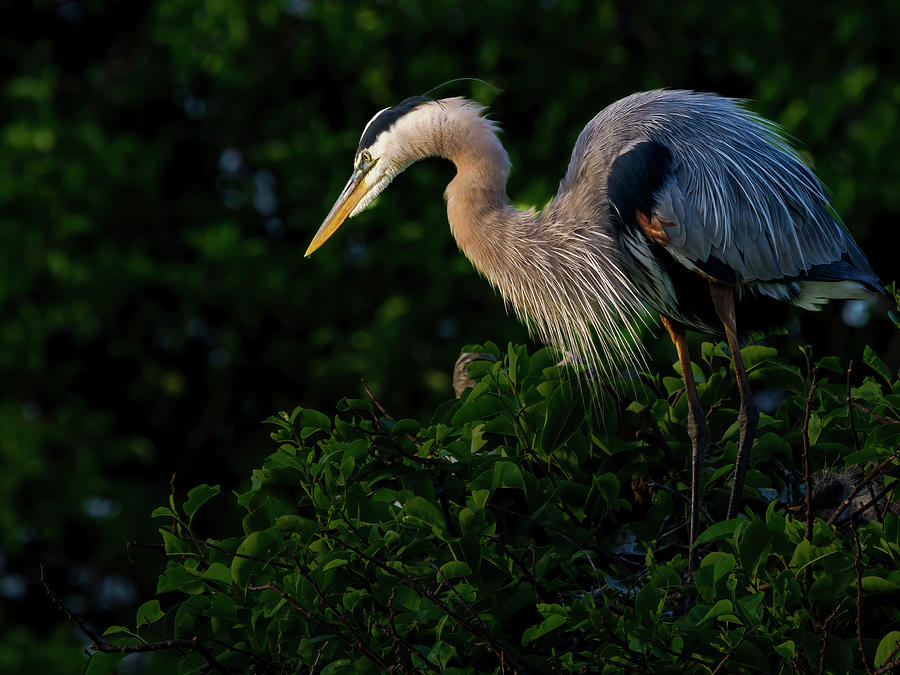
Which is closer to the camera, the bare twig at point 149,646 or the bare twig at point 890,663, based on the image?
the bare twig at point 890,663

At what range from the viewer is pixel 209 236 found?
252 inches

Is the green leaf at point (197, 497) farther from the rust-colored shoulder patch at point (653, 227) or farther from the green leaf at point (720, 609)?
the rust-colored shoulder patch at point (653, 227)

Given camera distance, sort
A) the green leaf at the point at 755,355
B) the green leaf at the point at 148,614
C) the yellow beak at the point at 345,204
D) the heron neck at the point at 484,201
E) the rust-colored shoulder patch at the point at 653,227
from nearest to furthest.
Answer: the green leaf at the point at 148,614 → the green leaf at the point at 755,355 → the rust-colored shoulder patch at the point at 653,227 → the heron neck at the point at 484,201 → the yellow beak at the point at 345,204

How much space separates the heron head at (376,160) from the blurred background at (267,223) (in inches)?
91.7

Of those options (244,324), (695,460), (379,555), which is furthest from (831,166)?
(379,555)

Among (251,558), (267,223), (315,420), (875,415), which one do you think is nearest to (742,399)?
(875,415)

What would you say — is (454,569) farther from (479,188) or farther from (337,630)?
(479,188)

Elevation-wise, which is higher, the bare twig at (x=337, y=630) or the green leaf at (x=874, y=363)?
the green leaf at (x=874, y=363)

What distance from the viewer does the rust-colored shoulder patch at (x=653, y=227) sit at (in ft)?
10.5

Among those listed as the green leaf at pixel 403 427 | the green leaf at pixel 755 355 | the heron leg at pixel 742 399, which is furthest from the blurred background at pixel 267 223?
the green leaf at pixel 403 427

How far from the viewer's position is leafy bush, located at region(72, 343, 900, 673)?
1948mm

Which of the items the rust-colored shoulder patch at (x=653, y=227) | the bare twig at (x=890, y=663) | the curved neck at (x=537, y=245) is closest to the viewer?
the bare twig at (x=890, y=663)

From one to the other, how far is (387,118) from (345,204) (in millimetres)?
350

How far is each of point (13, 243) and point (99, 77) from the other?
1584 millimetres
